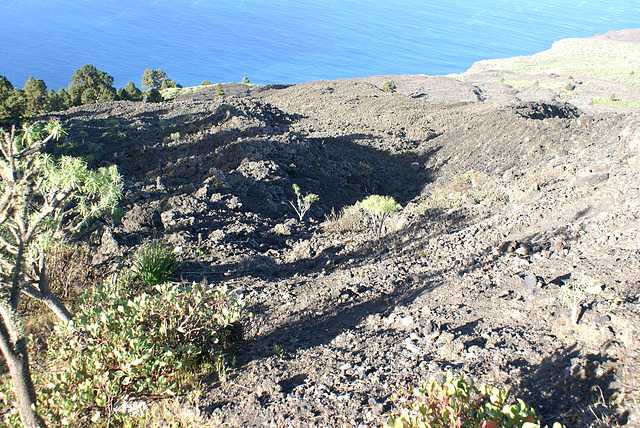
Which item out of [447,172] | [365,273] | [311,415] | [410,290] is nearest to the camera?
[311,415]

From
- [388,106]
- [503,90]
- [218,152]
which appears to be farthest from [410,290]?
[503,90]

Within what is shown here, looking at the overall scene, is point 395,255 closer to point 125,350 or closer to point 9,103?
point 125,350

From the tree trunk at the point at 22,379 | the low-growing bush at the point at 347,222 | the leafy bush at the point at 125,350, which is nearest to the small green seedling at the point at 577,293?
the leafy bush at the point at 125,350

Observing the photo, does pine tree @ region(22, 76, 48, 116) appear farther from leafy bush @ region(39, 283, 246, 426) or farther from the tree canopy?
leafy bush @ region(39, 283, 246, 426)

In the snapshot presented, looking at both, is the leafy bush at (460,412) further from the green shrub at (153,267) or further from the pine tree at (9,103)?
the pine tree at (9,103)

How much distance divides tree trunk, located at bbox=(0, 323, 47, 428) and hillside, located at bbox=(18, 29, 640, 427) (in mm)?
1132

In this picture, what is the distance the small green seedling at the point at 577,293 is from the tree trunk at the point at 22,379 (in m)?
3.97

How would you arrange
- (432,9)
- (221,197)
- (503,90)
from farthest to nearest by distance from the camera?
(432,9) → (503,90) → (221,197)

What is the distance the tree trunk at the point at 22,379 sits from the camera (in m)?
2.54

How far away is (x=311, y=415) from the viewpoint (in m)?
2.80

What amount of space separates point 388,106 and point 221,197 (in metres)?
16.8

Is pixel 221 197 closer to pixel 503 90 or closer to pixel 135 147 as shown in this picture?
pixel 135 147

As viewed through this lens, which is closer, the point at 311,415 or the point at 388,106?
the point at 311,415

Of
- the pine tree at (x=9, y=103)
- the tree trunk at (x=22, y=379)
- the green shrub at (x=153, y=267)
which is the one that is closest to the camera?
the tree trunk at (x=22, y=379)
